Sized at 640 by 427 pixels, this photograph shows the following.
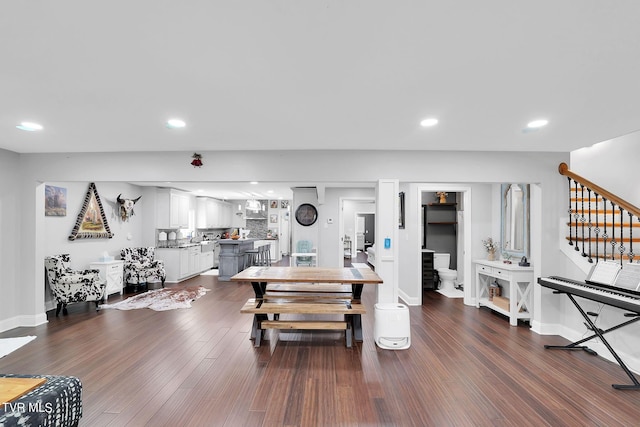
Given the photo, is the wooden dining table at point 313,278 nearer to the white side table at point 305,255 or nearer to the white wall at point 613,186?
the white wall at point 613,186

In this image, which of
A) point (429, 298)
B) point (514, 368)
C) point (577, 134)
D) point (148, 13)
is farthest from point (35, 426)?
point (429, 298)

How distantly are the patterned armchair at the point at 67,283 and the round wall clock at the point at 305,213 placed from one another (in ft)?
13.6

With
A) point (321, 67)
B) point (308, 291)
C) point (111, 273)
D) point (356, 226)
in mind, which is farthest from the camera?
point (356, 226)

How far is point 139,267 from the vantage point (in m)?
5.83

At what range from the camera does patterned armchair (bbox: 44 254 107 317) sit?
14.1ft

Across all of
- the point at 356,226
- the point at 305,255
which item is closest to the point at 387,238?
the point at 305,255

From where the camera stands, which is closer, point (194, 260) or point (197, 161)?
point (197, 161)

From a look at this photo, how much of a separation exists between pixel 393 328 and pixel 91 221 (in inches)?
220

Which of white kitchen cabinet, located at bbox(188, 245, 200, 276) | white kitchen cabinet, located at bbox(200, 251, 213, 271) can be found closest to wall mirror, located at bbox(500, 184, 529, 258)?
white kitchen cabinet, located at bbox(188, 245, 200, 276)

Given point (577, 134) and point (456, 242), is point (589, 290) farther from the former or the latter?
point (456, 242)

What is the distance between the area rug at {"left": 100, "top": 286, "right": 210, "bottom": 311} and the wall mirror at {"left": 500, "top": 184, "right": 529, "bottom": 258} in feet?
17.4

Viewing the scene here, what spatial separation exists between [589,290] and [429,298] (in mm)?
2782

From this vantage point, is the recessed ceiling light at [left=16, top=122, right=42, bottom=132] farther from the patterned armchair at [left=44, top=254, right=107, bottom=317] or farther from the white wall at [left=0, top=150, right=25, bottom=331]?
the patterned armchair at [left=44, top=254, right=107, bottom=317]

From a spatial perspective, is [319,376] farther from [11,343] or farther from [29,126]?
[29,126]
